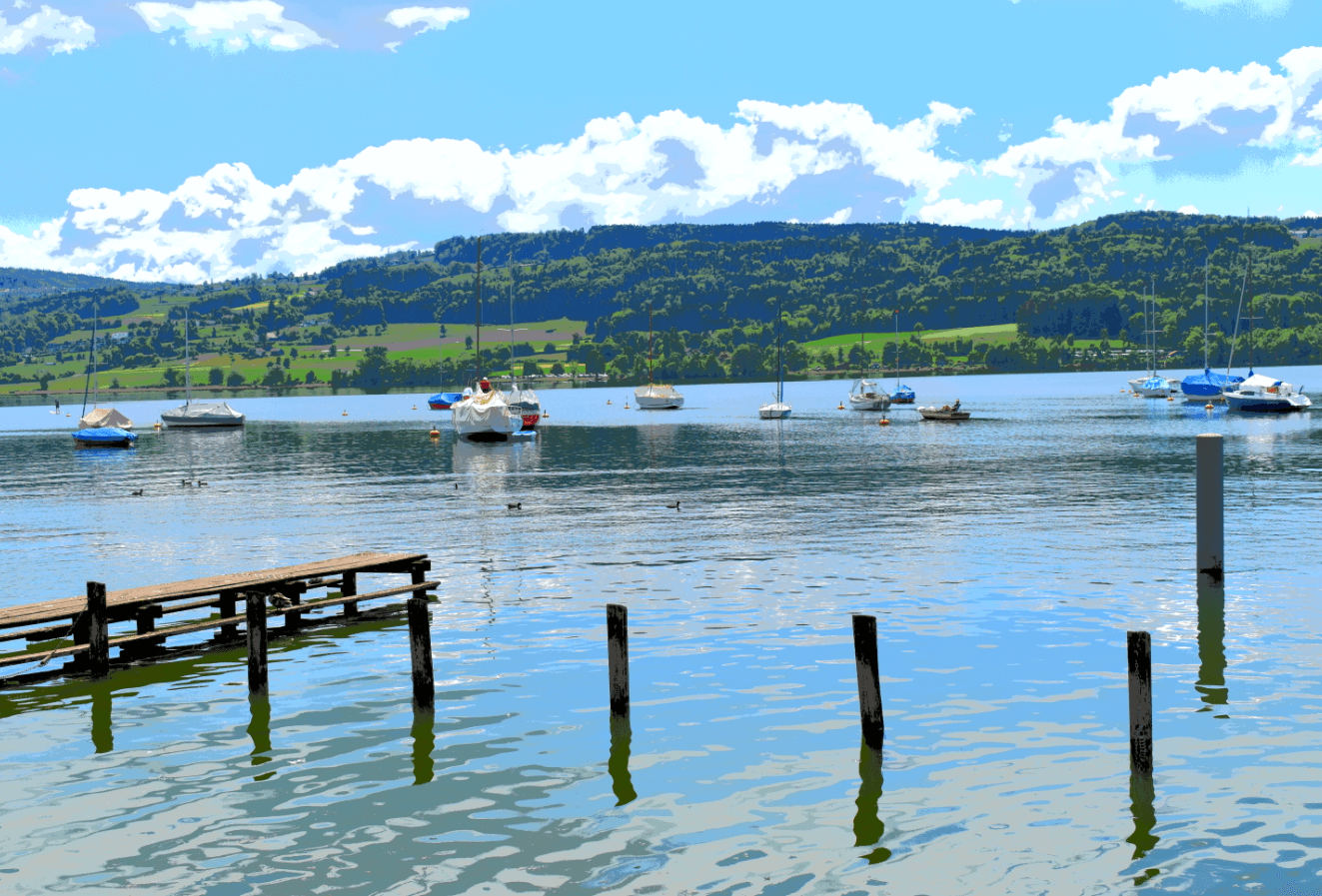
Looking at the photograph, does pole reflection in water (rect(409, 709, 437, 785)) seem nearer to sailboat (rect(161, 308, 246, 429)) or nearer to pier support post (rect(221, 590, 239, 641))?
pier support post (rect(221, 590, 239, 641))

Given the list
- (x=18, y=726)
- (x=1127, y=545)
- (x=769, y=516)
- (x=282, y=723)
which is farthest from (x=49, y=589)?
(x=1127, y=545)

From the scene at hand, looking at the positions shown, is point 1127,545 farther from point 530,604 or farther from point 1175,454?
point 1175,454

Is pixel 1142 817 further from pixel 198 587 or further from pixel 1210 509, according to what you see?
pixel 198 587

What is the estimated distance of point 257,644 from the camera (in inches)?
969

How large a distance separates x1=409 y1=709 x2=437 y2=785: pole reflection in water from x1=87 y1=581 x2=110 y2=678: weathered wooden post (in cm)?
780

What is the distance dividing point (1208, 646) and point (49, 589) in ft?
111

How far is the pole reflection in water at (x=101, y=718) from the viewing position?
22391 millimetres

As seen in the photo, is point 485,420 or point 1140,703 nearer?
point 1140,703

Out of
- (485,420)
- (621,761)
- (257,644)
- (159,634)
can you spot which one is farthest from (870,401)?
(621,761)

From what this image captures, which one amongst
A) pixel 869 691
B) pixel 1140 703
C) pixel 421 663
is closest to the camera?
pixel 1140 703

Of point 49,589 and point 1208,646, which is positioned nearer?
point 1208,646

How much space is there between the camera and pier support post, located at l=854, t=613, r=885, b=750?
1978 cm

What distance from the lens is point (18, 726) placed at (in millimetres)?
23828

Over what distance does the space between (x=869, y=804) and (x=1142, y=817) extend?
12.8 ft
